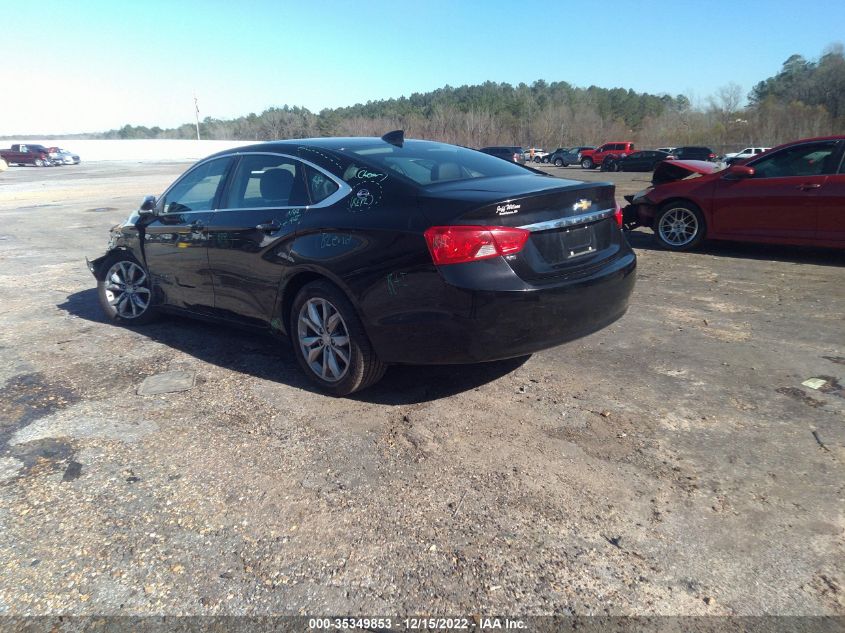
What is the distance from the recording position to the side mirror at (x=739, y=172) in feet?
25.5

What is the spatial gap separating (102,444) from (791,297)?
601cm

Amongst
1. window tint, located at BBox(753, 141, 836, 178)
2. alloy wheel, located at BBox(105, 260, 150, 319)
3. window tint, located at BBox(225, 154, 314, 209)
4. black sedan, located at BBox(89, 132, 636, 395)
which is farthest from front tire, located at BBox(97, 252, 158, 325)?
window tint, located at BBox(753, 141, 836, 178)

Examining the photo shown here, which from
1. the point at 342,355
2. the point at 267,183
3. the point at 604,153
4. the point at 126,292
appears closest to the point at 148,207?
the point at 126,292

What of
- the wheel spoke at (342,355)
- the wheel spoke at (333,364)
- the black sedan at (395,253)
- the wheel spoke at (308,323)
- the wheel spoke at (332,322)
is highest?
the black sedan at (395,253)

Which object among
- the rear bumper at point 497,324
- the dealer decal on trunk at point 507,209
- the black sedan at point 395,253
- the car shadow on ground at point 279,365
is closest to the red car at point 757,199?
the black sedan at point 395,253

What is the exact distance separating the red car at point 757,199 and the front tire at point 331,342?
6076 mm

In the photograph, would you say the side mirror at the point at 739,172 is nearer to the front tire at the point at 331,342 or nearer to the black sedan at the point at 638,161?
the front tire at the point at 331,342

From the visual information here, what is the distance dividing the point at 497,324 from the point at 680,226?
20.6 ft

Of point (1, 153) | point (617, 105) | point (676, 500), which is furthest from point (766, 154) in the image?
point (617, 105)

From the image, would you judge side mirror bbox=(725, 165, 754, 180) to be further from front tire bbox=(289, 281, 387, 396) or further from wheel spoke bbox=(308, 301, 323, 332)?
wheel spoke bbox=(308, 301, 323, 332)

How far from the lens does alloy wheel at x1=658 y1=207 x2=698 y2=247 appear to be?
848 centimetres

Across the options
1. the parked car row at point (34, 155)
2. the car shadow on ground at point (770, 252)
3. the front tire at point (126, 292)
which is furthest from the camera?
the parked car row at point (34, 155)

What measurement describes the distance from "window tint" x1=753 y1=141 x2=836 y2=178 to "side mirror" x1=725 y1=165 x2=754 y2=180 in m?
0.10

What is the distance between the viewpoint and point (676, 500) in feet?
9.11
